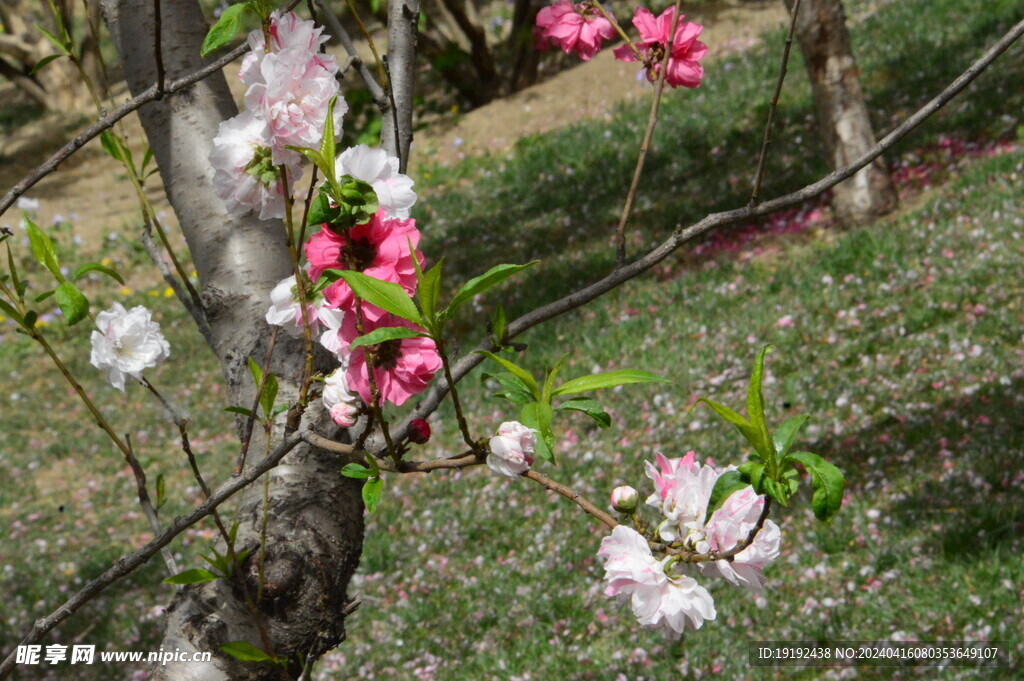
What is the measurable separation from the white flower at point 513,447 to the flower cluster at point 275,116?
37 cm

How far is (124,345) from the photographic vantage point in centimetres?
155

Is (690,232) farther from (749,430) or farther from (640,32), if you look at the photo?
(640,32)

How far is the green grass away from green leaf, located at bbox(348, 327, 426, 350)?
142cm

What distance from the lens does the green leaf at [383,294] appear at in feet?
2.82

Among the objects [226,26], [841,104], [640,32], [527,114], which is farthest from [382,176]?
A: [527,114]

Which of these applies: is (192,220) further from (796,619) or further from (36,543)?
(36,543)

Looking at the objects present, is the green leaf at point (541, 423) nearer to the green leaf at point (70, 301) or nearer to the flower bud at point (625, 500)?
the flower bud at point (625, 500)

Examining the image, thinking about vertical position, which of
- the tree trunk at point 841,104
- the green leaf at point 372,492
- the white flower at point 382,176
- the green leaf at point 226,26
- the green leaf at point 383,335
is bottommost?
the tree trunk at point 841,104

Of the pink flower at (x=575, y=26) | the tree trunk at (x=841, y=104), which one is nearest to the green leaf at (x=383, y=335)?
the pink flower at (x=575, y=26)

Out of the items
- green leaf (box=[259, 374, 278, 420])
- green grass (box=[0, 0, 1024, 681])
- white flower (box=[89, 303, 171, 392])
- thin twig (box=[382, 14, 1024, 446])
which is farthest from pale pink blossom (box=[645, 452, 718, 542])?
green grass (box=[0, 0, 1024, 681])

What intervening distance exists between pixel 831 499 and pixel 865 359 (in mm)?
4195

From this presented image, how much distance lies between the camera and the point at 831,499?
2.87ft

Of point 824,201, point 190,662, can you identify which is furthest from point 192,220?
point 824,201

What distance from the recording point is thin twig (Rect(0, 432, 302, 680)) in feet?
3.57
